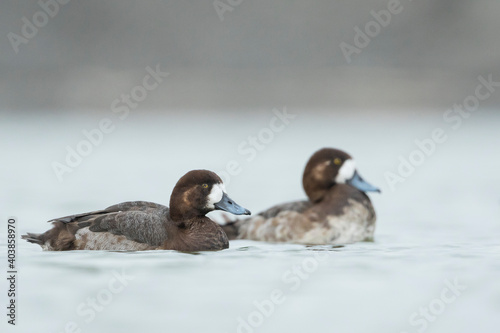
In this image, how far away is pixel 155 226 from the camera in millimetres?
8781

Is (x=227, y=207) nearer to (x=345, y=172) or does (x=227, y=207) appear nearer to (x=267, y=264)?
(x=267, y=264)

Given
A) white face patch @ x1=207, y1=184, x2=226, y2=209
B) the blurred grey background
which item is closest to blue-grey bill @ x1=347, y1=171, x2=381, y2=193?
white face patch @ x1=207, y1=184, x2=226, y2=209

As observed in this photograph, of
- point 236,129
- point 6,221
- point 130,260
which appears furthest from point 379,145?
point 130,260

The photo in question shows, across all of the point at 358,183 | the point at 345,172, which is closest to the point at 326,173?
the point at 345,172

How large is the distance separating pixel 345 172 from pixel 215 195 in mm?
→ 2399

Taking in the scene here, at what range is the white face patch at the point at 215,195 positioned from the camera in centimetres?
900

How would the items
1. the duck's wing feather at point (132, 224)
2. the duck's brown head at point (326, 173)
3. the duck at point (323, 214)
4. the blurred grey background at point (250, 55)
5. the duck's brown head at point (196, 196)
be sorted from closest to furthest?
the duck's wing feather at point (132, 224), the duck's brown head at point (196, 196), the duck at point (323, 214), the duck's brown head at point (326, 173), the blurred grey background at point (250, 55)

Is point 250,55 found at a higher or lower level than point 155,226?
higher

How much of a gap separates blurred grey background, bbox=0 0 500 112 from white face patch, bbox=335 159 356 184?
17179mm

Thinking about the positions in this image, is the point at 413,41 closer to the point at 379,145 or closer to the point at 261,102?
the point at 261,102

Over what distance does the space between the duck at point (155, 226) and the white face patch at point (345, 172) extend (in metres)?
2.18

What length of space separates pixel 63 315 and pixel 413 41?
91.3 feet

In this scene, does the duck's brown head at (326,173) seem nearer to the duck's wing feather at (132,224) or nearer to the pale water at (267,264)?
the pale water at (267,264)

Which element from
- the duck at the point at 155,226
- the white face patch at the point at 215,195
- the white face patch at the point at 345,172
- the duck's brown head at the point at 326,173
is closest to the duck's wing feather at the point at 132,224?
the duck at the point at 155,226
